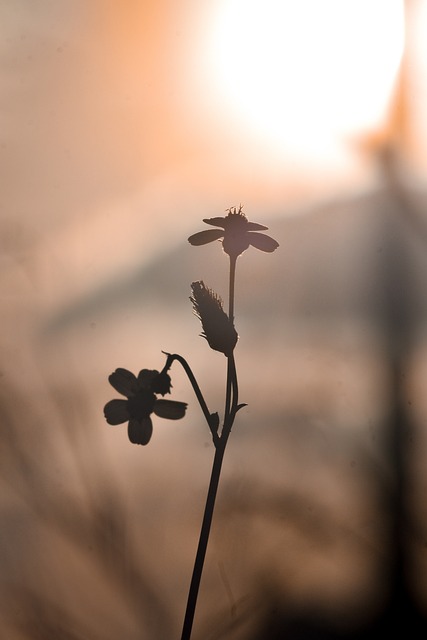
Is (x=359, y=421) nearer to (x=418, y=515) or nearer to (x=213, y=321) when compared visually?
(x=418, y=515)


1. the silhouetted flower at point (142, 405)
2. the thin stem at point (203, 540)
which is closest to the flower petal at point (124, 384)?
the silhouetted flower at point (142, 405)

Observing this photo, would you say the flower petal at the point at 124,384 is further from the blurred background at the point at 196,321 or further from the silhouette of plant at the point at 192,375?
the blurred background at the point at 196,321

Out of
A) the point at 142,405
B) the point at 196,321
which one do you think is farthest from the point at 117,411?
the point at 196,321

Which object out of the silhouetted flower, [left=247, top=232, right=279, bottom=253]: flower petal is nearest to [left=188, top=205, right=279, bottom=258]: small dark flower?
[left=247, top=232, right=279, bottom=253]: flower petal

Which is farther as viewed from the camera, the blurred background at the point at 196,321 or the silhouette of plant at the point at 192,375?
the blurred background at the point at 196,321

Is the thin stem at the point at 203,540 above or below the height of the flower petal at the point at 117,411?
below

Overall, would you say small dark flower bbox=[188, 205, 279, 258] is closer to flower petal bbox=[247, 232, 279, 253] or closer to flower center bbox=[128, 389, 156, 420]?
flower petal bbox=[247, 232, 279, 253]

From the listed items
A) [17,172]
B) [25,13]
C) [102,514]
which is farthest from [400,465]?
[25,13]
